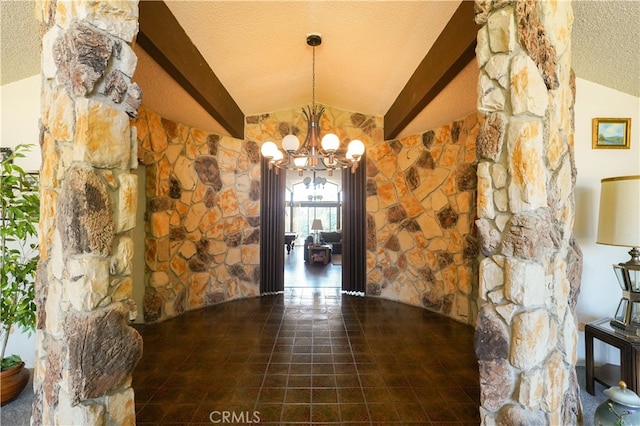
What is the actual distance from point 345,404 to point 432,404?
0.61 meters

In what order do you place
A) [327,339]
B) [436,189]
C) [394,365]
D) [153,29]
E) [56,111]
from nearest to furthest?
[56,111] < [153,29] < [394,365] < [327,339] < [436,189]

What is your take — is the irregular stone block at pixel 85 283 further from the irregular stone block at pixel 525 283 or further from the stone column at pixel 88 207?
the irregular stone block at pixel 525 283

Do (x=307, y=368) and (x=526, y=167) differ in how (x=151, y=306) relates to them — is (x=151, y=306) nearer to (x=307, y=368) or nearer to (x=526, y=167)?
(x=307, y=368)

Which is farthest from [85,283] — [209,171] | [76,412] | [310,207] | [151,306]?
[310,207]

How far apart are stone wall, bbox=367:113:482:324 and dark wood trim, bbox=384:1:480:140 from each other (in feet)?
2.27

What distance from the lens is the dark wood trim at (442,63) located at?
206 centimetres

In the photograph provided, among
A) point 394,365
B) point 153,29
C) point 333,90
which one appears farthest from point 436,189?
point 153,29

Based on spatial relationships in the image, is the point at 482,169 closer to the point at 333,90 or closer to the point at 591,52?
the point at 591,52

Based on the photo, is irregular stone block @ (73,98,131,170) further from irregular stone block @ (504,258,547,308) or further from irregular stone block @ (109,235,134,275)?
irregular stone block @ (504,258,547,308)

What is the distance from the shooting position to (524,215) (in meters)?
1.32

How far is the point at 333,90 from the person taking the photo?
412 cm

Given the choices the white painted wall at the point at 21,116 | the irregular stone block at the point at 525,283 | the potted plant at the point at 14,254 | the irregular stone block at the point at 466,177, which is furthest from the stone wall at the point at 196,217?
the irregular stone block at the point at 525,283

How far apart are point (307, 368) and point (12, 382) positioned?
212cm

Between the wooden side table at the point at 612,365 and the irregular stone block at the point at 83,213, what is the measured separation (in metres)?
3.02
